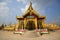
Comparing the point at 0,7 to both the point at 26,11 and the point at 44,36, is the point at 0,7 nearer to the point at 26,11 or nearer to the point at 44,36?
the point at 26,11

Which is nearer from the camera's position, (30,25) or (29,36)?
(29,36)

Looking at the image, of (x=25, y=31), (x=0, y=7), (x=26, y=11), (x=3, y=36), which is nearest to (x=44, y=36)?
(x=25, y=31)

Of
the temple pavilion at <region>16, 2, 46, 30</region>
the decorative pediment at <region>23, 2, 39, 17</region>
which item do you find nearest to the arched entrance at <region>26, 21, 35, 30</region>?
the temple pavilion at <region>16, 2, 46, 30</region>

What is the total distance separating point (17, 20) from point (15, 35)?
1.31ft

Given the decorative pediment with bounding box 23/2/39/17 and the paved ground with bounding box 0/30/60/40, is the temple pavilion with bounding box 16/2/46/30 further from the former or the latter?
the paved ground with bounding box 0/30/60/40

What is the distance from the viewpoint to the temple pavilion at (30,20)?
157 inches

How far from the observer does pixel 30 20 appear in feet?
13.3

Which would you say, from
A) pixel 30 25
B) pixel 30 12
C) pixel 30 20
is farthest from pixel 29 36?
pixel 30 12

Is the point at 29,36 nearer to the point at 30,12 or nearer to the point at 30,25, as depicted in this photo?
the point at 30,25

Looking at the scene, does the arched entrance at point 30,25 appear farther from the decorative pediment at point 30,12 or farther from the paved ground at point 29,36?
the decorative pediment at point 30,12

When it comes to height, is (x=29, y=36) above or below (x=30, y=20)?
below

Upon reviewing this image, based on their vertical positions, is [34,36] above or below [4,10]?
below

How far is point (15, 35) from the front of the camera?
3896mm

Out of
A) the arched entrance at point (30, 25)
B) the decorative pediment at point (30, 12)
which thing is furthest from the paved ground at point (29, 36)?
the decorative pediment at point (30, 12)
